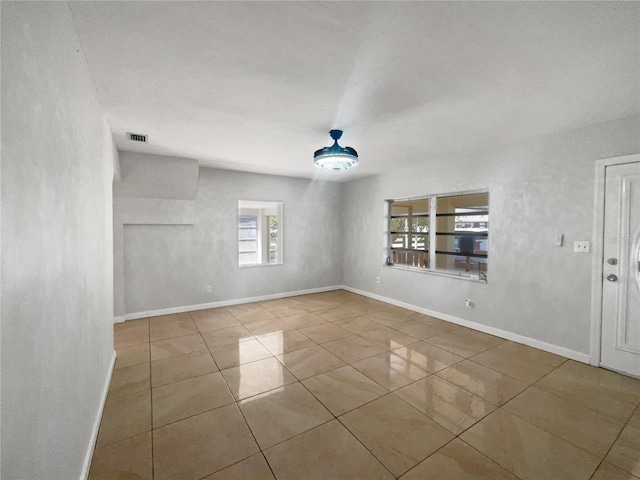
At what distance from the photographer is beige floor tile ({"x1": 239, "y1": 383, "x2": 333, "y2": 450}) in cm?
200

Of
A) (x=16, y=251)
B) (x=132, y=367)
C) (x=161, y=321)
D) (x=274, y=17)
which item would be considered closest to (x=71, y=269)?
(x=16, y=251)

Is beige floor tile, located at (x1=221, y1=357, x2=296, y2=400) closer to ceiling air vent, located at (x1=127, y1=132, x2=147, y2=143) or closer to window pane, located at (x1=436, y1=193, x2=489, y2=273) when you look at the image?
ceiling air vent, located at (x1=127, y1=132, x2=147, y2=143)

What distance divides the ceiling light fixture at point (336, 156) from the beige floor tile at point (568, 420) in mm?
2619

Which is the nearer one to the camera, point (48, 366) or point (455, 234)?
point (48, 366)

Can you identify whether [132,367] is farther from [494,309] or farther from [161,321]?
[494,309]

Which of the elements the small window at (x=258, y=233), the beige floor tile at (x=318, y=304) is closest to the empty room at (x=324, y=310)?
the beige floor tile at (x=318, y=304)

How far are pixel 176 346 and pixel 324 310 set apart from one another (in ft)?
7.75

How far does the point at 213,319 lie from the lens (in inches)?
174

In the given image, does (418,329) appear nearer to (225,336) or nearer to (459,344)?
(459,344)

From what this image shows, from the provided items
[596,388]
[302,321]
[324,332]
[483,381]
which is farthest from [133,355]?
[596,388]

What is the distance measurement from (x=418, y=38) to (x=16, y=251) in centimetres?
207

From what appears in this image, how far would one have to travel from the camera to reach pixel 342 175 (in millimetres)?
5633

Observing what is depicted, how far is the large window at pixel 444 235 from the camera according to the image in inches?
160

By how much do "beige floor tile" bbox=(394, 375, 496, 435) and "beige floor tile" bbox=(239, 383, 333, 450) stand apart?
77cm
